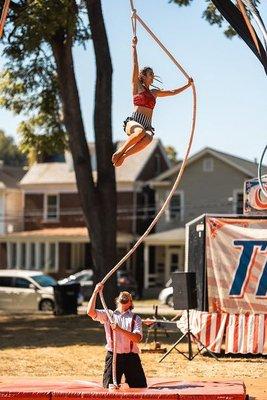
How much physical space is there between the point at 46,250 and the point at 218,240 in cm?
3475

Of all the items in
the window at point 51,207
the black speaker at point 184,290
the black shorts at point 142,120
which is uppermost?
the black shorts at point 142,120

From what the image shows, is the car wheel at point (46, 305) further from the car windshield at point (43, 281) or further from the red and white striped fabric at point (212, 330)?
the red and white striped fabric at point (212, 330)

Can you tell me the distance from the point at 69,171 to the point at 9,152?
2382 inches

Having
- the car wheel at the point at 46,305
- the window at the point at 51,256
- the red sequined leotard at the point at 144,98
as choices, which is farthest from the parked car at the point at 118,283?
the red sequined leotard at the point at 144,98

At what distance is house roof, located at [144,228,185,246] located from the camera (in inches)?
1794

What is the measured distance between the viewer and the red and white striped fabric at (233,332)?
1602 centimetres

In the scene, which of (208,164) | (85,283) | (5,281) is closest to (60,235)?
(208,164)

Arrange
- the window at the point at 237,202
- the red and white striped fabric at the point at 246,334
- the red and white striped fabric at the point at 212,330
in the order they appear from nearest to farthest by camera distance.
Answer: the red and white striped fabric at the point at 246,334 → the red and white striped fabric at the point at 212,330 → the window at the point at 237,202

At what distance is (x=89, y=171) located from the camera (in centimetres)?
2447

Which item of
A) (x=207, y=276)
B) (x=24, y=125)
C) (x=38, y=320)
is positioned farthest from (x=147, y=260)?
(x=207, y=276)

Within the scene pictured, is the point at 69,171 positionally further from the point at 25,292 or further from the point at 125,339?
the point at 125,339

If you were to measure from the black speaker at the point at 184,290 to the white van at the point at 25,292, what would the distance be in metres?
14.0

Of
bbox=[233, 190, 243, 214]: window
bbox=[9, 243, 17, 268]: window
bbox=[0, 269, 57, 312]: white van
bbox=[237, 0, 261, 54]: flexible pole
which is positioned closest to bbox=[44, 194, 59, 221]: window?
bbox=[9, 243, 17, 268]: window

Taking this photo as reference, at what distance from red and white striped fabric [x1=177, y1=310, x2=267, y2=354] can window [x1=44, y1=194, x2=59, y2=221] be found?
116ft
